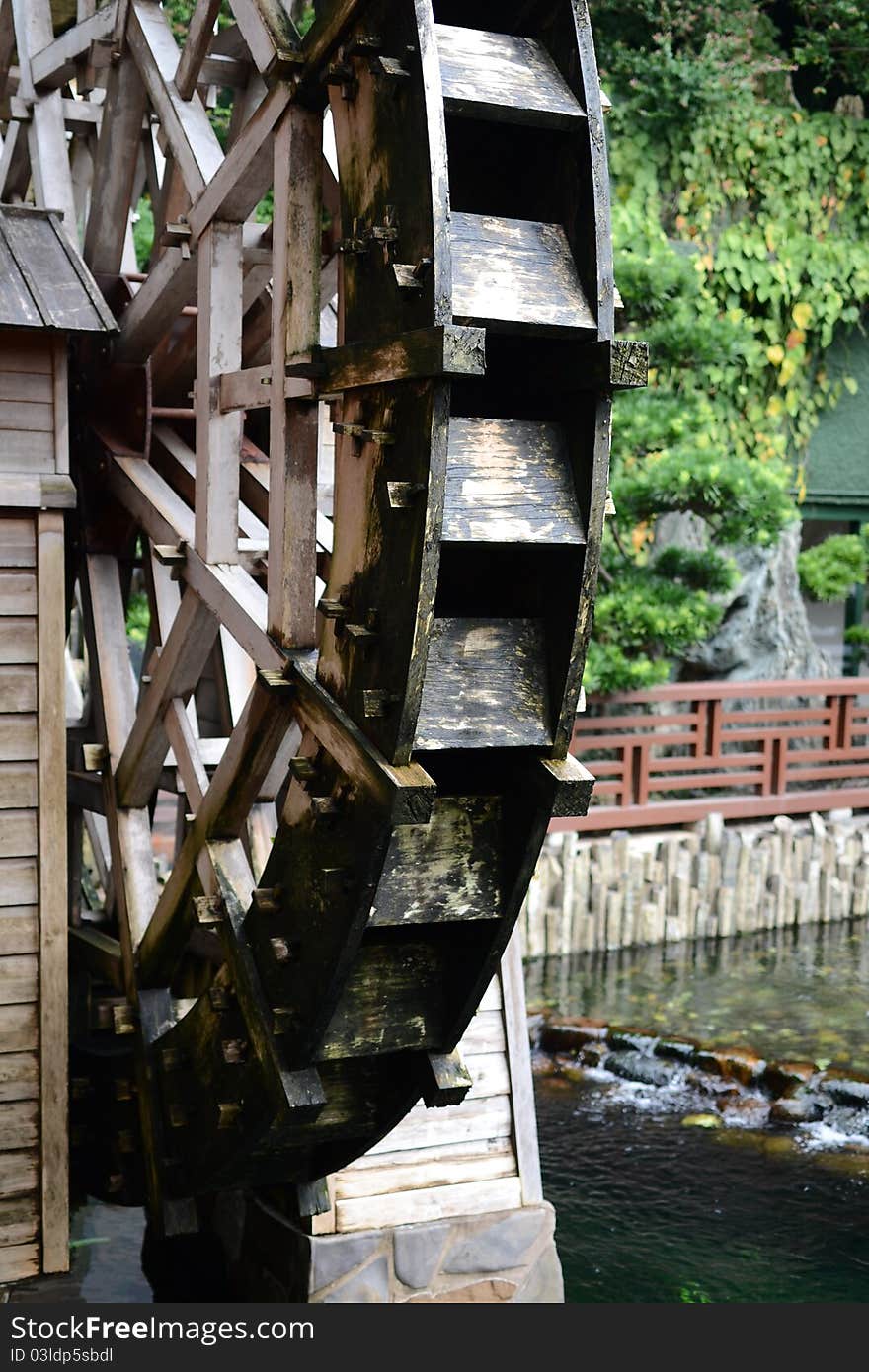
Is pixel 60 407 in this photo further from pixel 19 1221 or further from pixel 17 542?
pixel 19 1221

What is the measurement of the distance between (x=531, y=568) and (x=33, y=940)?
2.39 meters

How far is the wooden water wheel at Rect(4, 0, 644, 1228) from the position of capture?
3.37 meters

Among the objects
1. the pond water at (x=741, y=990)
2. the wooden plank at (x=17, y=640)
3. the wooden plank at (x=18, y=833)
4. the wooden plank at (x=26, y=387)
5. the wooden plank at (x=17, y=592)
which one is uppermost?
the wooden plank at (x=26, y=387)

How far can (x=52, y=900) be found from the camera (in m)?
5.02

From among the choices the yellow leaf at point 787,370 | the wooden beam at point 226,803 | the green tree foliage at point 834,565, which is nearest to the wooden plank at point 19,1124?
the wooden beam at point 226,803

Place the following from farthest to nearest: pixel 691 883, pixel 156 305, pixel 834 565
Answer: pixel 834 565 < pixel 691 883 < pixel 156 305

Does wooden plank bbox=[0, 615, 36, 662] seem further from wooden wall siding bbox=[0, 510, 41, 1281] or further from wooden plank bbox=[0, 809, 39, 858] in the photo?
wooden plank bbox=[0, 809, 39, 858]

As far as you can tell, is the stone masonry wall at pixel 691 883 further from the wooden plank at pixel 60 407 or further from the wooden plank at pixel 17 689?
the wooden plank at pixel 60 407

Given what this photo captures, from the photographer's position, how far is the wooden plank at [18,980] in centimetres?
498

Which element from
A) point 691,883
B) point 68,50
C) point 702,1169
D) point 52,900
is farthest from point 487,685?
point 691,883

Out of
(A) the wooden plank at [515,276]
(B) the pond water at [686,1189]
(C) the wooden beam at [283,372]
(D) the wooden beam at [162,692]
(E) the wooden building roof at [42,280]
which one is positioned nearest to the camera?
(A) the wooden plank at [515,276]

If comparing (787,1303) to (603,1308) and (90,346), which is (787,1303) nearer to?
(603,1308)

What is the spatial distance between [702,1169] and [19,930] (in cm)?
412

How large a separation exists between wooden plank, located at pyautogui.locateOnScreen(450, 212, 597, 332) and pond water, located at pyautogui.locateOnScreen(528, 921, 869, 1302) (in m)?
4.58
